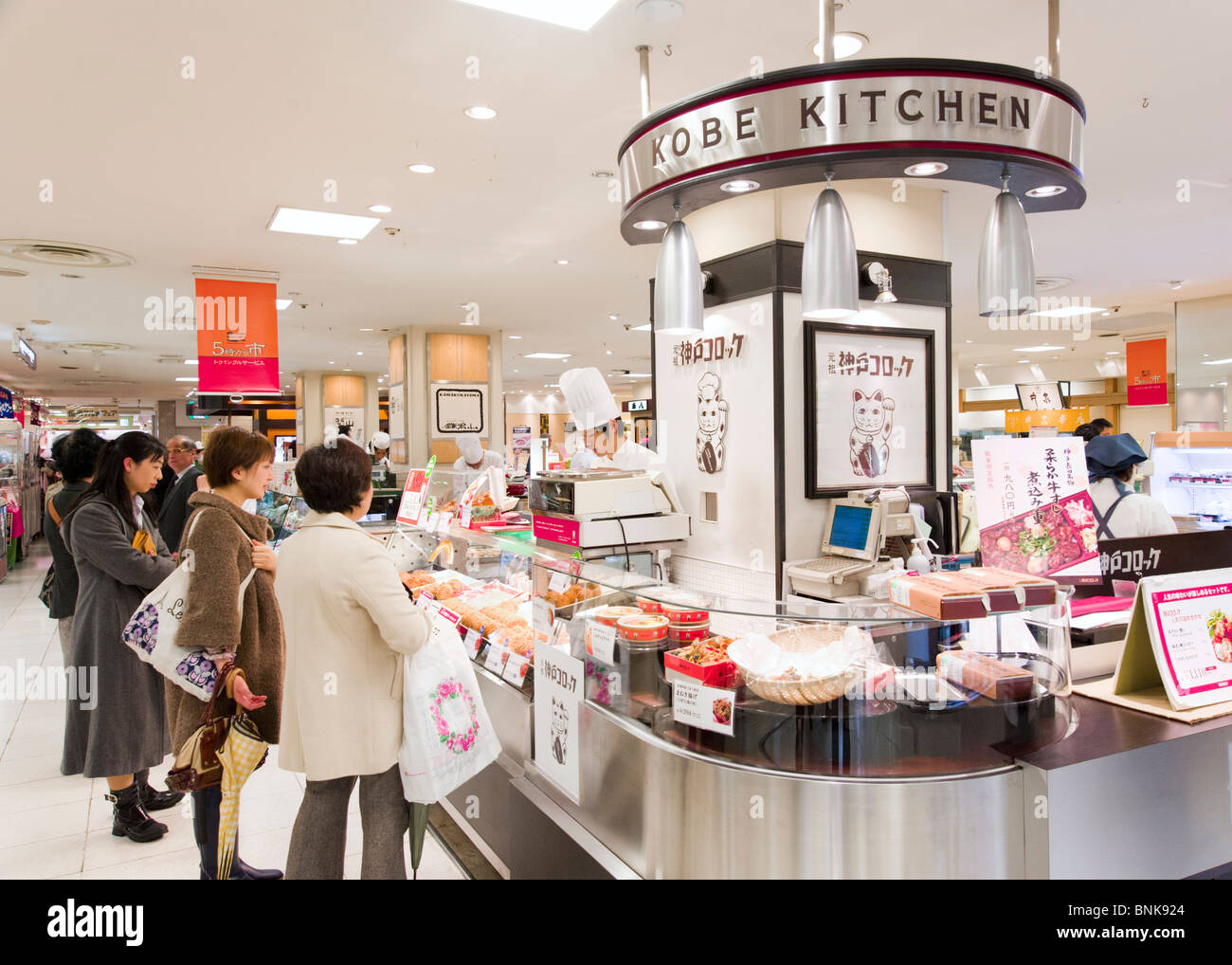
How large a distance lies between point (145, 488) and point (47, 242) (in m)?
4.02

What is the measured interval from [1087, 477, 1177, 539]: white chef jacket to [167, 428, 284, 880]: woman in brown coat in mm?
4179

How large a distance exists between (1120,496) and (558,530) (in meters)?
3.21

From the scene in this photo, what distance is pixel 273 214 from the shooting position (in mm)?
5438

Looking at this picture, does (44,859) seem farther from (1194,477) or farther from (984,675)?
(1194,477)

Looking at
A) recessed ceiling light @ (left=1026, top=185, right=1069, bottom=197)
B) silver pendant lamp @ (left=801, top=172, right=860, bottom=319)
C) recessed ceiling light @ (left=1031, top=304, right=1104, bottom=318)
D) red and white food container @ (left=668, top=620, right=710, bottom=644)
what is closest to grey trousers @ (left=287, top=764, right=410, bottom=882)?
red and white food container @ (left=668, top=620, right=710, bottom=644)

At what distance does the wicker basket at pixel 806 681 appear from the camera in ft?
6.48

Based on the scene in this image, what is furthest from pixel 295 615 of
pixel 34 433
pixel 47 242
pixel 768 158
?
pixel 34 433

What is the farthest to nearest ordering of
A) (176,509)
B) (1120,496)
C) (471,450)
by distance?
(471,450) → (176,509) → (1120,496)

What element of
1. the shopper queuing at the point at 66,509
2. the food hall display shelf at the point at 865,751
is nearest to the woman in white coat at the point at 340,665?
the food hall display shelf at the point at 865,751

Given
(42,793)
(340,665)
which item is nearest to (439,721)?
(340,665)

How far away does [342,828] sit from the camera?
2.53 m

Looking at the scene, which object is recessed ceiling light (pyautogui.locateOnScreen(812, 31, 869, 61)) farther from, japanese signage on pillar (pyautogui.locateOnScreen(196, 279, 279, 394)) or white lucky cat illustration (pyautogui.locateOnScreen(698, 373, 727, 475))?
japanese signage on pillar (pyautogui.locateOnScreen(196, 279, 279, 394))

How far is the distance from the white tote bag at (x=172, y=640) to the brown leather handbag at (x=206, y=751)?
0.17ft
